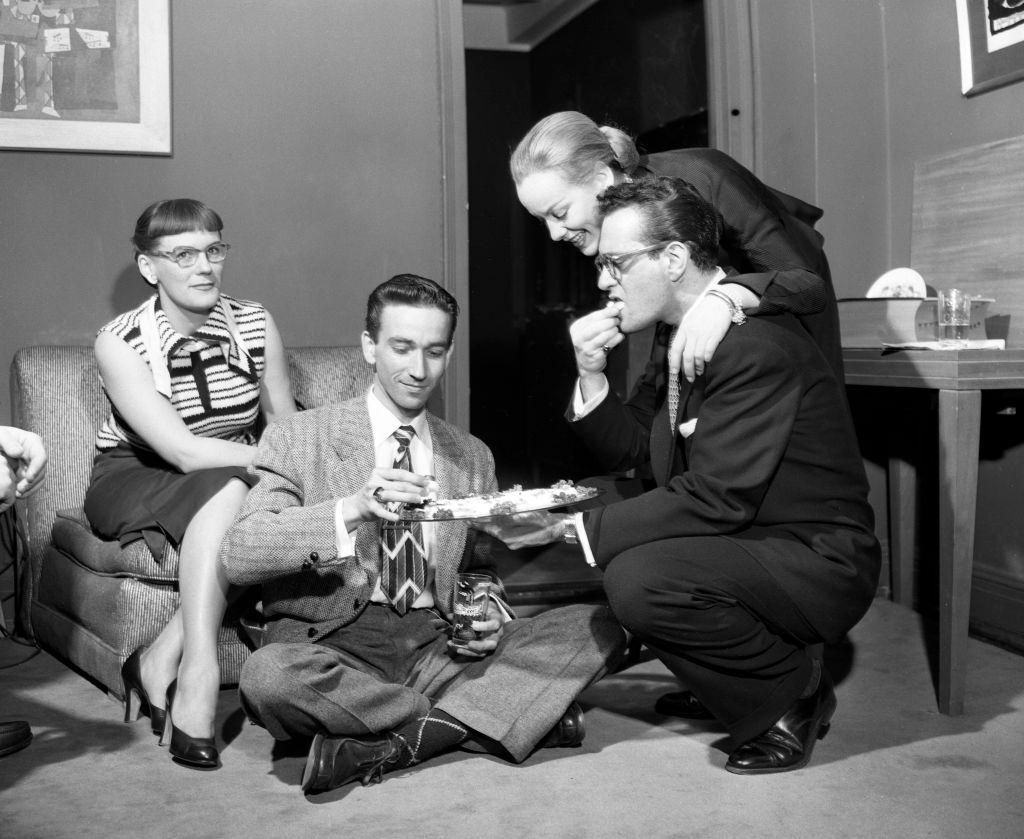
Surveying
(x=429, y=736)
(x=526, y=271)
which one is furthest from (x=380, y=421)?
(x=526, y=271)

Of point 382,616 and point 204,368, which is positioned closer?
point 382,616

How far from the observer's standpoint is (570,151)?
103 inches

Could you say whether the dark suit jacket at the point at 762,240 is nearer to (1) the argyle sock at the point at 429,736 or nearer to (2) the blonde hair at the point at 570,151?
(2) the blonde hair at the point at 570,151

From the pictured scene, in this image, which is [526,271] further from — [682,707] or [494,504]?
[494,504]

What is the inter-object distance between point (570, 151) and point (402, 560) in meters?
1.00

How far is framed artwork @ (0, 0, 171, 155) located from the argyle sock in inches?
89.1

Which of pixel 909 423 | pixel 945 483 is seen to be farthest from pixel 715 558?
pixel 909 423

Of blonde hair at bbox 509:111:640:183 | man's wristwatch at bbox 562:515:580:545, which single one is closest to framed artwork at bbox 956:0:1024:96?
blonde hair at bbox 509:111:640:183

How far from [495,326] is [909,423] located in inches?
154

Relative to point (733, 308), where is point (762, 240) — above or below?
above

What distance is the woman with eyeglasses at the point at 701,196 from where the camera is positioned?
2.59 m

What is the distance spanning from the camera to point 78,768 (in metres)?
2.52

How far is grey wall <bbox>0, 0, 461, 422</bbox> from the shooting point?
3.77 metres

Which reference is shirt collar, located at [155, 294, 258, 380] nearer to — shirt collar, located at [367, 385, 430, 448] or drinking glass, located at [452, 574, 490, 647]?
shirt collar, located at [367, 385, 430, 448]
